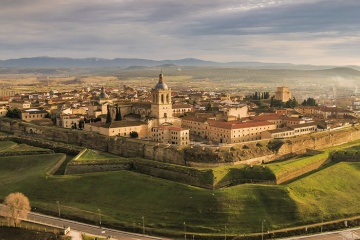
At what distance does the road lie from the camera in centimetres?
4254

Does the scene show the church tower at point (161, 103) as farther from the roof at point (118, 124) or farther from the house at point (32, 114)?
the house at point (32, 114)

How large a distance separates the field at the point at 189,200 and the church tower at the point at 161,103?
21.4m

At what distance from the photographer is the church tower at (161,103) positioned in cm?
7500

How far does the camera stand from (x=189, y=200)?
156 ft

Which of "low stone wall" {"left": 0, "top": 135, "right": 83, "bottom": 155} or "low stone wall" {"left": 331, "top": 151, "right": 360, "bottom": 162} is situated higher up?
"low stone wall" {"left": 0, "top": 135, "right": 83, "bottom": 155}

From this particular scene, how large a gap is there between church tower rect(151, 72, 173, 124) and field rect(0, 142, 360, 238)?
21.4 meters

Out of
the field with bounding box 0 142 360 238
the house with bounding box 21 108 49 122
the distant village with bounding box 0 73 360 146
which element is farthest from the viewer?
the house with bounding box 21 108 49 122

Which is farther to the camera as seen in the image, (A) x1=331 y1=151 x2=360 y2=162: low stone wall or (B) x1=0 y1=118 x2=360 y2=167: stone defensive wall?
(A) x1=331 y1=151 x2=360 y2=162: low stone wall

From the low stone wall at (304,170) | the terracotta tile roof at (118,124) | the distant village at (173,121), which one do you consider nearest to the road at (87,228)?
the low stone wall at (304,170)

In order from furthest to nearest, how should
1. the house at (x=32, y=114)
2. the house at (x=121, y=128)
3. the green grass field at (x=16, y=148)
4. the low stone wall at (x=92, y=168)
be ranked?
the house at (x=32, y=114)
the house at (x=121, y=128)
the green grass field at (x=16, y=148)
the low stone wall at (x=92, y=168)

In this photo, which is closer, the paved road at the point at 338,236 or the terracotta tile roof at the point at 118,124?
the paved road at the point at 338,236

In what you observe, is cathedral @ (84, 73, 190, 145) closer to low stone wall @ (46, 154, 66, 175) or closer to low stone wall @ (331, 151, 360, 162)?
low stone wall @ (46, 154, 66, 175)

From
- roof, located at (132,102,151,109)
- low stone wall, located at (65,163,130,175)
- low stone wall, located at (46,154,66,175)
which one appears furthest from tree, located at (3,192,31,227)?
roof, located at (132,102,151,109)

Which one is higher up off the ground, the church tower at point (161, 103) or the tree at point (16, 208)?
the church tower at point (161, 103)
